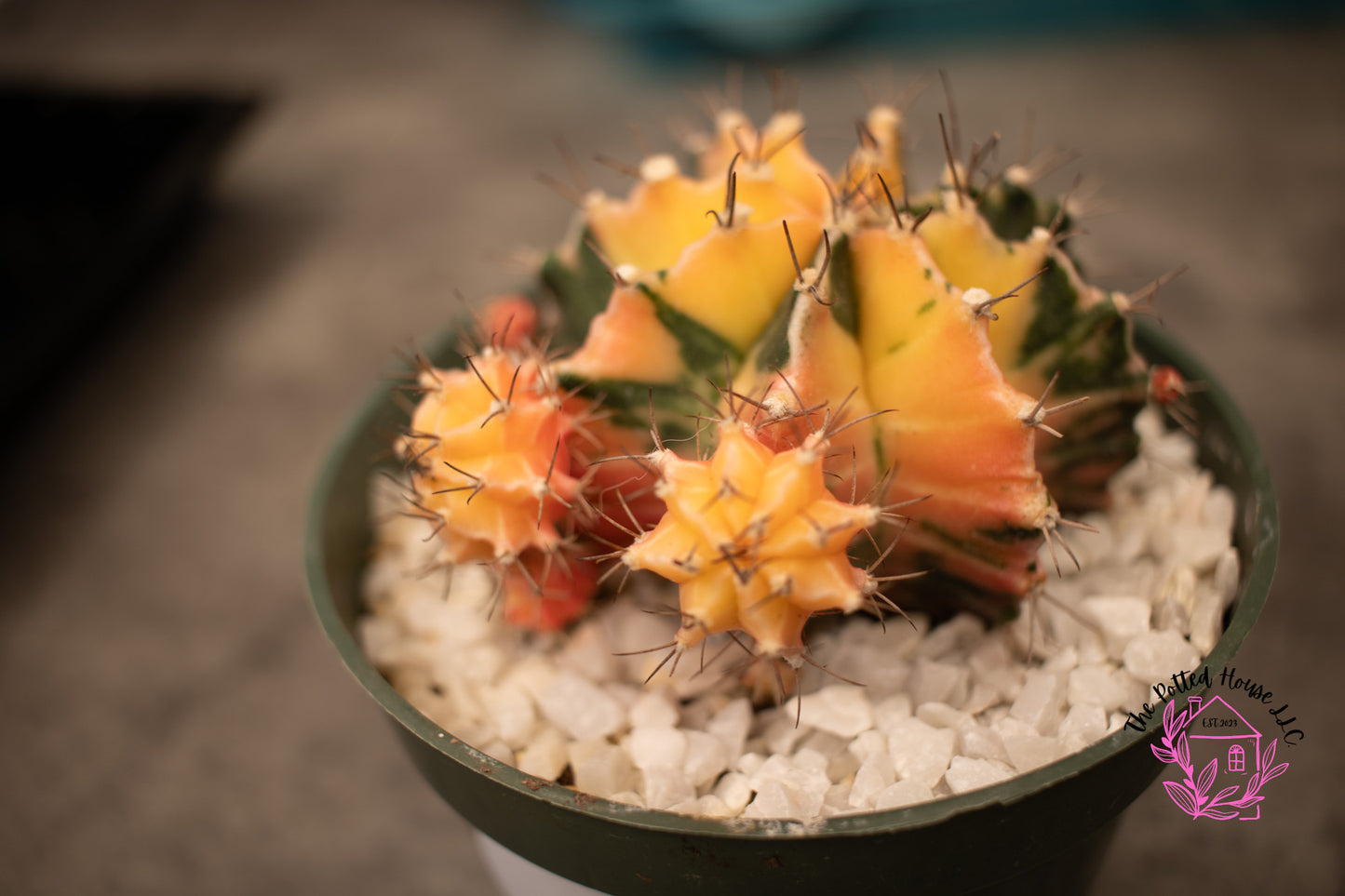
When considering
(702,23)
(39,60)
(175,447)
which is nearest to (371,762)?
(175,447)

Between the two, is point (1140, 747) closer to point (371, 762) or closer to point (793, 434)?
point (793, 434)

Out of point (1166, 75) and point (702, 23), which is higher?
point (702, 23)

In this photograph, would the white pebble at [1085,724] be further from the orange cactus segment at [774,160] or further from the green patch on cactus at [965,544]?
the orange cactus segment at [774,160]

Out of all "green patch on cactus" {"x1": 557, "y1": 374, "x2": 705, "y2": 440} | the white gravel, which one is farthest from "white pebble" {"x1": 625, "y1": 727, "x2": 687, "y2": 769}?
"green patch on cactus" {"x1": 557, "y1": 374, "x2": 705, "y2": 440}

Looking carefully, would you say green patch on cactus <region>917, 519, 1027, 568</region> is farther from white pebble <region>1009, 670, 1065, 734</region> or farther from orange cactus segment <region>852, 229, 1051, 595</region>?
white pebble <region>1009, 670, 1065, 734</region>

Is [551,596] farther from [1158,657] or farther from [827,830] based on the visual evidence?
[1158,657]

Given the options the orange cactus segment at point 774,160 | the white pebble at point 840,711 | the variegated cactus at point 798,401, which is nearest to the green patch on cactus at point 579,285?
the variegated cactus at point 798,401
